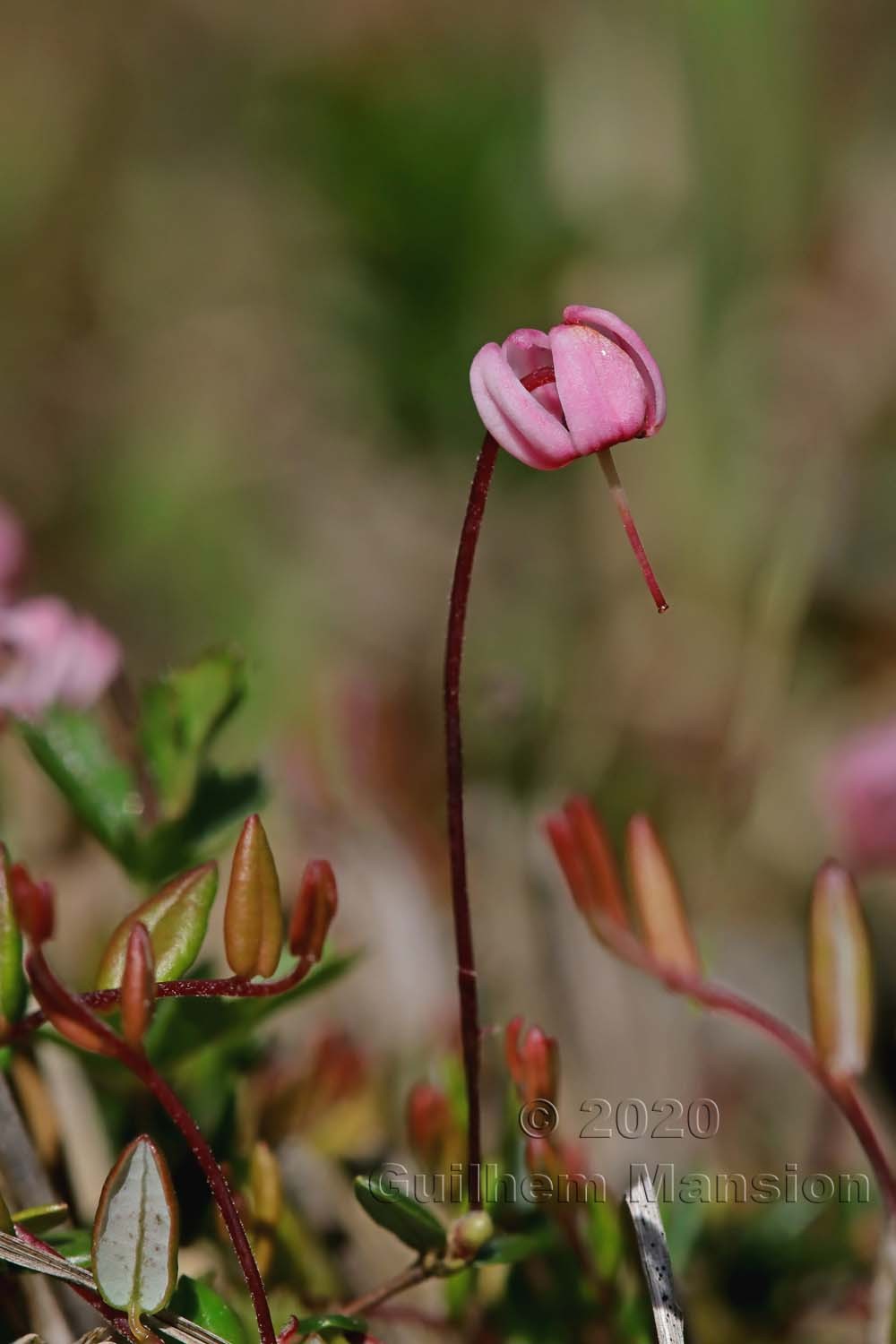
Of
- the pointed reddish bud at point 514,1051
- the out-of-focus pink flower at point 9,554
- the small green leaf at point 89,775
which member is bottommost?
the pointed reddish bud at point 514,1051

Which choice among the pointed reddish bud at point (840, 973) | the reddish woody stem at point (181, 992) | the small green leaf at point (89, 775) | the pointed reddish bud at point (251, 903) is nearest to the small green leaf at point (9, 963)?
the reddish woody stem at point (181, 992)

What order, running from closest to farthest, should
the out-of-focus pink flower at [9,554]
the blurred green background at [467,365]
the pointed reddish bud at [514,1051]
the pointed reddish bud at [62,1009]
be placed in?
the pointed reddish bud at [62,1009]
the pointed reddish bud at [514,1051]
the out-of-focus pink flower at [9,554]
the blurred green background at [467,365]

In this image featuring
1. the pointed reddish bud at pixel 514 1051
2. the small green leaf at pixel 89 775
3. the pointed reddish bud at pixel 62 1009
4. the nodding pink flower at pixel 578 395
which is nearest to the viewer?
the pointed reddish bud at pixel 62 1009

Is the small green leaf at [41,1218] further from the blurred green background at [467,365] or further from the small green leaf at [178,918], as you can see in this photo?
the blurred green background at [467,365]

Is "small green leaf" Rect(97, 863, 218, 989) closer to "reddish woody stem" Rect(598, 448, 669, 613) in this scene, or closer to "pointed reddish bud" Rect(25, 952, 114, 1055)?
"pointed reddish bud" Rect(25, 952, 114, 1055)

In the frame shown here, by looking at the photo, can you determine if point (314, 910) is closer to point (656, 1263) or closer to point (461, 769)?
point (461, 769)

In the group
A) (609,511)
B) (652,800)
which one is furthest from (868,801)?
(609,511)

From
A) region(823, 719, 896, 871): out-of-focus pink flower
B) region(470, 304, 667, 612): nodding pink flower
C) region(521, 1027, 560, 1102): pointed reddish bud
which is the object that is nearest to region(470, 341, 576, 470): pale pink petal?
region(470, 304, 667, 612): nodding pink flower

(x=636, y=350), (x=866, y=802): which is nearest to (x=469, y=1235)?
(x=636, y=350)
